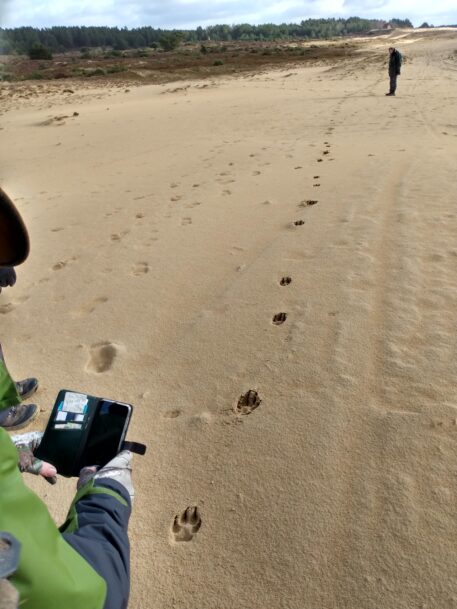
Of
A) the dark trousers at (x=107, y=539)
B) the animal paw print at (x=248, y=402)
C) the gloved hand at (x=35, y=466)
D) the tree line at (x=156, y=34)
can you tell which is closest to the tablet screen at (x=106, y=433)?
the gloved hand at (x=35, y=466)

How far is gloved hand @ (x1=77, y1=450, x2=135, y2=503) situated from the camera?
69.5 inches

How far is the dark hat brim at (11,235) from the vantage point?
1.62 meters

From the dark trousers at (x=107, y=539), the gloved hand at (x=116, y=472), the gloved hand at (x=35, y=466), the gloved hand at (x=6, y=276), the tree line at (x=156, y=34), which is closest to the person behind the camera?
the dark trousers at (x=107, y=539)

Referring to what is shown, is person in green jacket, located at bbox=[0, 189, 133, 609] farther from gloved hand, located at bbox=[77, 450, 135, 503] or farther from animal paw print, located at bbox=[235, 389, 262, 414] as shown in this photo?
animal paw print, located at bbox=[235, 389, 262, 414]

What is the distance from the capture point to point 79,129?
1183 centimetres

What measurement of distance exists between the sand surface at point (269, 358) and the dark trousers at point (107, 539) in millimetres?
404

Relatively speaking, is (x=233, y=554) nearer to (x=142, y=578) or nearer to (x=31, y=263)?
(x=142, y=578)

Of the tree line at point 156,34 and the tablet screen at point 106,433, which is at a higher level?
the tree line at point 156,34

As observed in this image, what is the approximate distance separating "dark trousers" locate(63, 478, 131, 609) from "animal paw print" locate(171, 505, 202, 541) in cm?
39

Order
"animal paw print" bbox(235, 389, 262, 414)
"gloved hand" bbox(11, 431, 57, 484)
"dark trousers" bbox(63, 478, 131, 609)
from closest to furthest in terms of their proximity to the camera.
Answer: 1. "dark trousers" bbox(63, 478, 131, 609)
2. "gloved hand" bbox(11, 431, 57, 484)
3. "animal paw print" bbox(235, 389, 262, 414)

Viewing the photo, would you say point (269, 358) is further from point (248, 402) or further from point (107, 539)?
point (107, 539)

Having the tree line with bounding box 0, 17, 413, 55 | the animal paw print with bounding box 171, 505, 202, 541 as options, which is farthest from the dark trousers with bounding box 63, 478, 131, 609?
the tree line with bounding box 0, 17, 413, 55

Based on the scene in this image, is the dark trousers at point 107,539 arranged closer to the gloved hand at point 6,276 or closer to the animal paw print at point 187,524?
the animal paw print at point 187,524

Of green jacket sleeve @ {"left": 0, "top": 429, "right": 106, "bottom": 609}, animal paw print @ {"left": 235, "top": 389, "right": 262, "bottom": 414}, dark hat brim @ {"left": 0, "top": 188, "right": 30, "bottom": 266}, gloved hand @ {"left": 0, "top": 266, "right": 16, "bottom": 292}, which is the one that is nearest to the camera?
green jacket sleeve @ {"left": 0, "top": 429, "right": 106, "bottom": 609}
